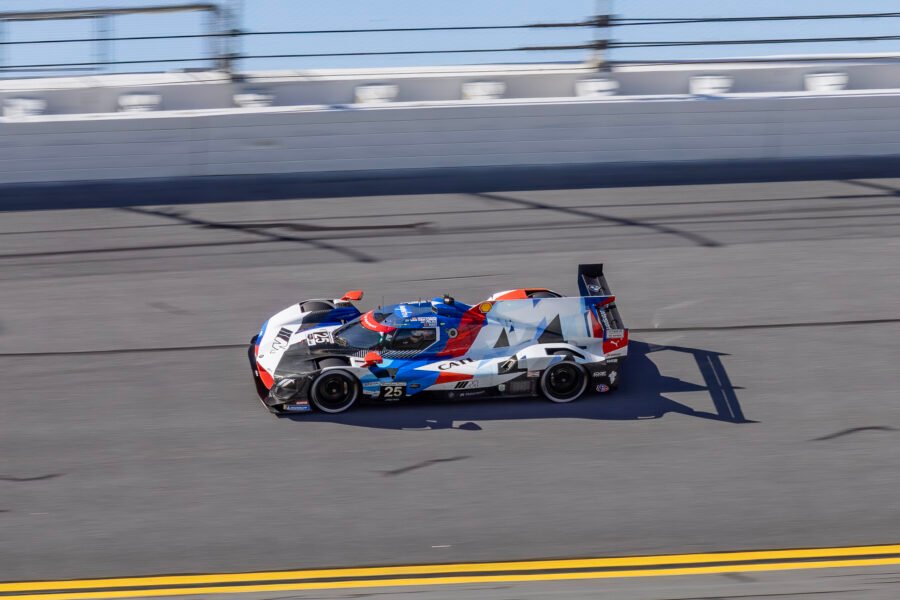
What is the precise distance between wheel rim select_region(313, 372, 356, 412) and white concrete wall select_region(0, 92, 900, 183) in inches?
252

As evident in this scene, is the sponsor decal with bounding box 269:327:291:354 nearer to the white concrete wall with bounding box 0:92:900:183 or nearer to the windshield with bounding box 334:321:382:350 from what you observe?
the windshield with bounding box 334:321:382:350

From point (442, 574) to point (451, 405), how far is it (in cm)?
243

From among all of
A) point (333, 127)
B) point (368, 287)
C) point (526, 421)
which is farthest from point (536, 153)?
point (526, 421)

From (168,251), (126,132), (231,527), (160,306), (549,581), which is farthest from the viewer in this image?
(126,132)

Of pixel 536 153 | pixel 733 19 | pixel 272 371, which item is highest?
pixel 733 19

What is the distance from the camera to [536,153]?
16016mm

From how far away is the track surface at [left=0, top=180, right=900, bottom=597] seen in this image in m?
8.70

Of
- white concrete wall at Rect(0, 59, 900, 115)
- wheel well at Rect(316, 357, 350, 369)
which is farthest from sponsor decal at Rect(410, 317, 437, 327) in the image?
white concrete wall at Rect(0, 59, 900, 115)

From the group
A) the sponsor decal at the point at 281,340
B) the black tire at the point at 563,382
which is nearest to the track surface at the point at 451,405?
the black tire at the point at 563,382

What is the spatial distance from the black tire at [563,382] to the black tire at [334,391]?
1807 millimetres

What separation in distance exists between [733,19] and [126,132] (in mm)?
9178

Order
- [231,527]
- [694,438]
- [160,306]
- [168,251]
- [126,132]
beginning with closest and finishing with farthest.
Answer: [231,527] → [694,438] → [160,306] → [168,251] → [126,132]

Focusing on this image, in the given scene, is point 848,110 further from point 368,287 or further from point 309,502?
point 309,502

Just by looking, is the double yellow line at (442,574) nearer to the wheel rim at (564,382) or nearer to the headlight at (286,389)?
the headlight at (286,389)
